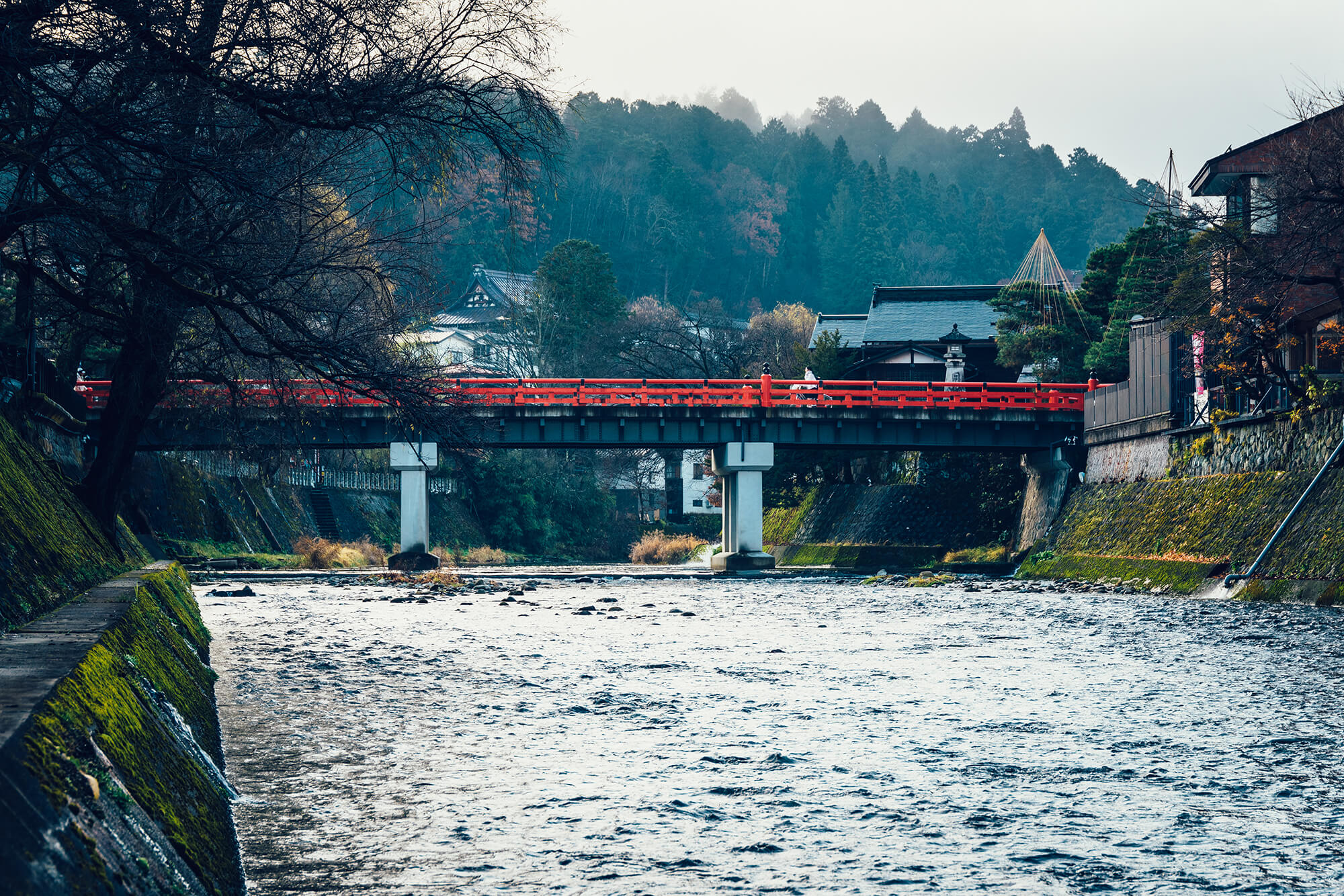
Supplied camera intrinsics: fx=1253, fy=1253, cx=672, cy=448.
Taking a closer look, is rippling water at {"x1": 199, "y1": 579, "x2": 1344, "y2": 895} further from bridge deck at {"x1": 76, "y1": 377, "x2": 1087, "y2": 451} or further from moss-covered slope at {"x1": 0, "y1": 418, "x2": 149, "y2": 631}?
bridge deck at {"x1": 76, "y1": 377, "x2": 1087, "y2": 451}

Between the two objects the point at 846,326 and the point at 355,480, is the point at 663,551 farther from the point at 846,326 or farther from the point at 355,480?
the point at 846,326

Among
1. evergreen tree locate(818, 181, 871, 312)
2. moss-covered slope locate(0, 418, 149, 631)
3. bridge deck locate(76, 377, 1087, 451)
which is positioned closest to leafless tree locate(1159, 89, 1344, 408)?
bridge deck locate(76, 377, 1087, 451)

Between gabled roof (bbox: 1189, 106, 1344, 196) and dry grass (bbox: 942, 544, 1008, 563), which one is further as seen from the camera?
dry grass (bbox: 942, 544, 1008, 563)

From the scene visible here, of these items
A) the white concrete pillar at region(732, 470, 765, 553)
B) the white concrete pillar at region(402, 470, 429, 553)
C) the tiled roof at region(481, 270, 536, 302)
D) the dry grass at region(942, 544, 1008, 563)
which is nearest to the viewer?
the white concrete pillar at region(402, 470, 429, 553)

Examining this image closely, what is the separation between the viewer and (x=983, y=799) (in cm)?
848

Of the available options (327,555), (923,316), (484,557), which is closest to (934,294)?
(923,316)

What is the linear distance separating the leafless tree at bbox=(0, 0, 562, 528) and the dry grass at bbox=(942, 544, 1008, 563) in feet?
133

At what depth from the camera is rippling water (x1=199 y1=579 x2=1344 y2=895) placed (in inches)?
270

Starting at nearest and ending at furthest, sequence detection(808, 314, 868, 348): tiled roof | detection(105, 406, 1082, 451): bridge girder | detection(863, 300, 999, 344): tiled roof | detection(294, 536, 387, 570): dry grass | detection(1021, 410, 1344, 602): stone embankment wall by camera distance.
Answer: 1. detection(1021, 410, 1344, 602): stone embankment wall
2. detection(105, 406, 1082, 451): bridge girder
3. detection(294, 536, 387, 570): dry grass
4. detection(863, 300, 999, 344): tiled roof
5. detection(808, 314, 868, 348): tiled roof

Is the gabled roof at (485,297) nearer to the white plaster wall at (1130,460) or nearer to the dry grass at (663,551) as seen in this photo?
the dry grass at (663,551)

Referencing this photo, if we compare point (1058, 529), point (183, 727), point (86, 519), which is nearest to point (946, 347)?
point (1058, 529)

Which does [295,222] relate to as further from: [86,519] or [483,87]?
[86,519]

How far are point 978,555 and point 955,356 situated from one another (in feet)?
49.9

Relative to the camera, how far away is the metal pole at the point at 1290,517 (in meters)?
25.3
